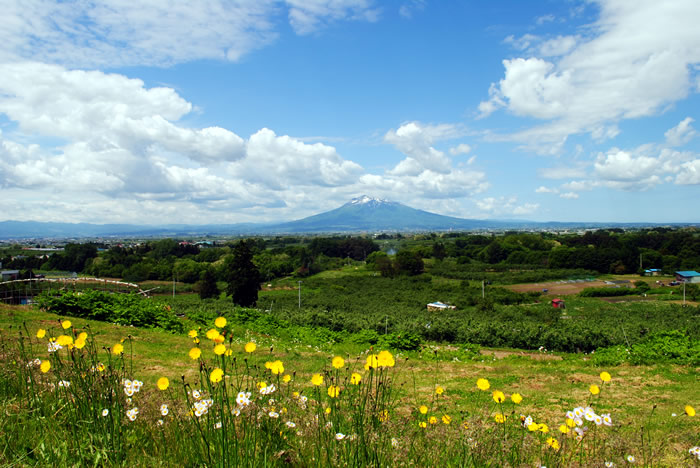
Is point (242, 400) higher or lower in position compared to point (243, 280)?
higher

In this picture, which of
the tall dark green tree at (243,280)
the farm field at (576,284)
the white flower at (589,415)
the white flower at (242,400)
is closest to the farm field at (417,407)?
the white flower at (242,400)

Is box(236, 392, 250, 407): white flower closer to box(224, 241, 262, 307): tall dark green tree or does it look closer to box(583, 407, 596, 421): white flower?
box(583, 407, 596, 421): white flower

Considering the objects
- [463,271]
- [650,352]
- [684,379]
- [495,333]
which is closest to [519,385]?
[684,379]

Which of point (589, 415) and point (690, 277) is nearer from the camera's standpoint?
point (589, 415)

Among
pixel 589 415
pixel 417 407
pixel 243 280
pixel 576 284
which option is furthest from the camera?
pixel 576 284

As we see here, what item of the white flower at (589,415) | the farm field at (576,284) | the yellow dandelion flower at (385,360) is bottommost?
the farm field at (576,284)

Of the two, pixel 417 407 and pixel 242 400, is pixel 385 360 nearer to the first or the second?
pixel 242 400

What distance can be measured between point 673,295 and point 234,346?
58.5 m

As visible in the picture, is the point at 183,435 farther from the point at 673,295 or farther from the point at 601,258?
the point at 601,258

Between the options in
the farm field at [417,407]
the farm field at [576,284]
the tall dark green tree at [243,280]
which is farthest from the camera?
the farm field at [576,284]

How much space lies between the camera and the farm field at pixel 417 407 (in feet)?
8.63

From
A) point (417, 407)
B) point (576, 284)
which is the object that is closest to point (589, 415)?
point (417, 407)

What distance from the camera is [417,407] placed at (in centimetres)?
414

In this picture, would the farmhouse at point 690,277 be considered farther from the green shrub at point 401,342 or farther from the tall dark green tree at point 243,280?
the green shrub at point 401,342
